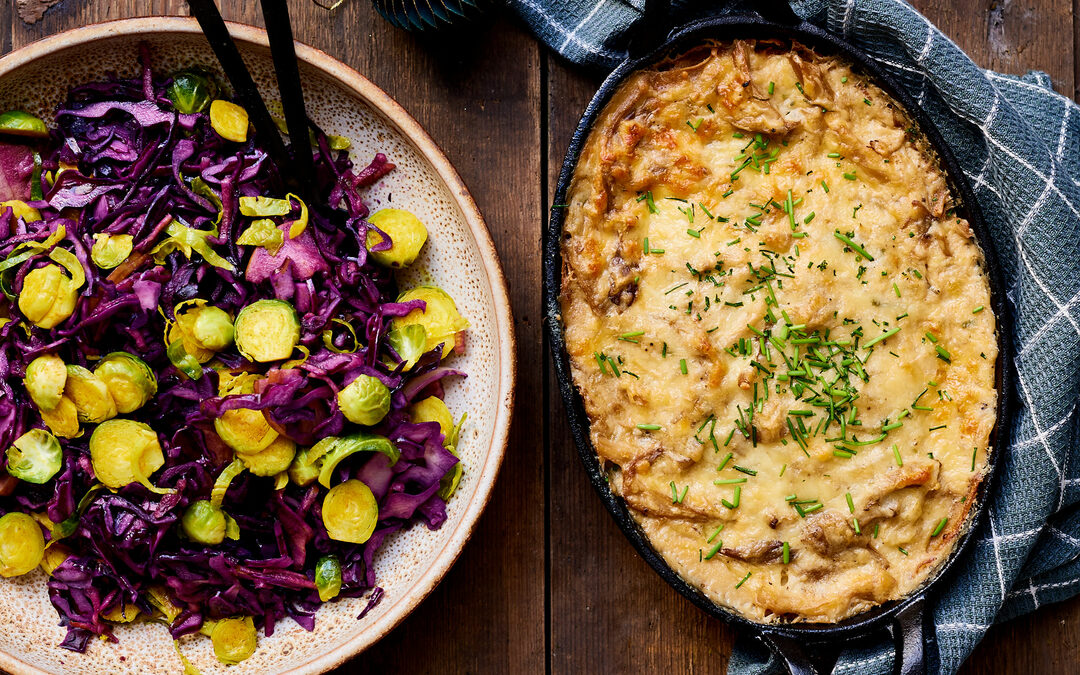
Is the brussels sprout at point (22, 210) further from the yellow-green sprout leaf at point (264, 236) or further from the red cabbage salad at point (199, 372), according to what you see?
the yellow-green sprout leaf at point (264, 236)

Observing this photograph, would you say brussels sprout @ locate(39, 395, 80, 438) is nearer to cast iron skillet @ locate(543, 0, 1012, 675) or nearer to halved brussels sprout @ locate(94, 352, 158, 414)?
halved brussels sprout @ locate(94, 352, 158, 414)

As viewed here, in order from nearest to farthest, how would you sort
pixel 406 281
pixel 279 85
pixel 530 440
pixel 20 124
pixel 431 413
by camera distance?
pixel 279 85, pixel 20 124, pixel 431 413, pixel 406 281, pixel 530 440

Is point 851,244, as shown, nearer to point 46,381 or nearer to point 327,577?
point 327,577

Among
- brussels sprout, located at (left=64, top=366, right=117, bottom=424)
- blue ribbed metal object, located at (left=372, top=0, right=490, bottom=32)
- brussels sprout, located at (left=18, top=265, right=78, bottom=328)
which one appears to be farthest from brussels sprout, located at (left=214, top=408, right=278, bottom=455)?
blue ribbed metal object, located at (left=372, top=0, right=490, bottom=32)

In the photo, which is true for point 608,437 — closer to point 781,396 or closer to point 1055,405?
point 781,396

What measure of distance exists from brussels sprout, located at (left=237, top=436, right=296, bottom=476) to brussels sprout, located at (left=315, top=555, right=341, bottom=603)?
1.11ft

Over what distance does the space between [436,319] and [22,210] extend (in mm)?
1277

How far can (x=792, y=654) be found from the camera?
277 centimetres

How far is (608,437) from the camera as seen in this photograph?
105 inches

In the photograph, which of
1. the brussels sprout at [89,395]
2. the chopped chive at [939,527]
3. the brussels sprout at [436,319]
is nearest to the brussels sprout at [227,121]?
the brussels sprout at [436,319]

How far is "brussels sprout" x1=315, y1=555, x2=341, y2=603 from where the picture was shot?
2754 millimetres

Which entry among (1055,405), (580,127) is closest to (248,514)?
(580,127)

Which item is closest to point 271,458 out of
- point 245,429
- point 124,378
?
point 245,429

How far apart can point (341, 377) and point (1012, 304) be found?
2040 mm
